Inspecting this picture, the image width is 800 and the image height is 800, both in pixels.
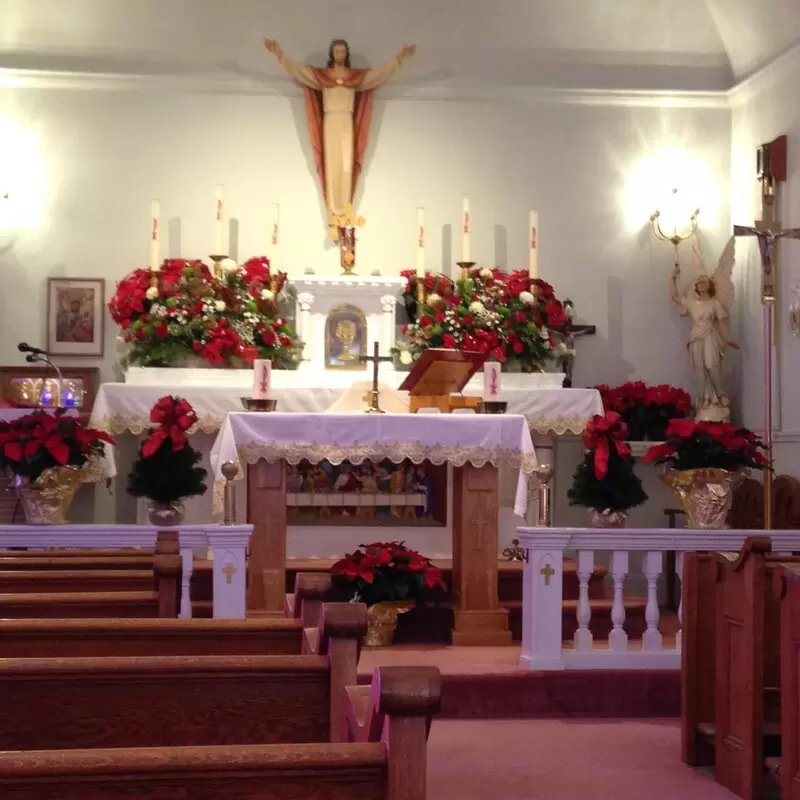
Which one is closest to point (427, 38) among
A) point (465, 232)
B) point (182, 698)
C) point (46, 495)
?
point (465, 232)

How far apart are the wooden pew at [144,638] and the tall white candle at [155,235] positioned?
232 inches

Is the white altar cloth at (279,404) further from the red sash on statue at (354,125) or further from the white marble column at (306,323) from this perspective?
the red sash on statue at (354,125)

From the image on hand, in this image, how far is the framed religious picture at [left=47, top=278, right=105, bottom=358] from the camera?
9.76m

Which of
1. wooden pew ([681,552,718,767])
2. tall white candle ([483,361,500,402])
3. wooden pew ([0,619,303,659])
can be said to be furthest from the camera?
tall white candle ([483,361,500,402])

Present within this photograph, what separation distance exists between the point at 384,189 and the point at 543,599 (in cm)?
460

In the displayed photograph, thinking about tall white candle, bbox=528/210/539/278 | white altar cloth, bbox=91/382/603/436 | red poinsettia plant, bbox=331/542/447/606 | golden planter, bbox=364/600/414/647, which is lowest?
golden planter, bbox=364/600/414/647

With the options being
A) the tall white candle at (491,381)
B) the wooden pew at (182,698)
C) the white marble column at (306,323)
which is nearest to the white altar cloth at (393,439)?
the tall white candle at (491,381)

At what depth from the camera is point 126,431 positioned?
911cm

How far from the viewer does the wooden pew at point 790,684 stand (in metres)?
4.16

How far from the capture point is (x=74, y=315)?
9.77 meters

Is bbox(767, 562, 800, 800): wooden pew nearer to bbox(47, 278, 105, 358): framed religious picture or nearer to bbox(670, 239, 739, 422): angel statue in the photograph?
bbox(670, 239, 739, 422): angel statue

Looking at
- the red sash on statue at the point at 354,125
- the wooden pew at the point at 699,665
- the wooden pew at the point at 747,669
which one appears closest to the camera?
the wooden pew at the point at 747,669

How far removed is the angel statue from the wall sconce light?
36 centimetres

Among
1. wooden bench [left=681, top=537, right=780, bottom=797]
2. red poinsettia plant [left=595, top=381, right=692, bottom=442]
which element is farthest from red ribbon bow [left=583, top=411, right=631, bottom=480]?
red poinsettia plant [left=595, top=381, right=692, bottom=442]
